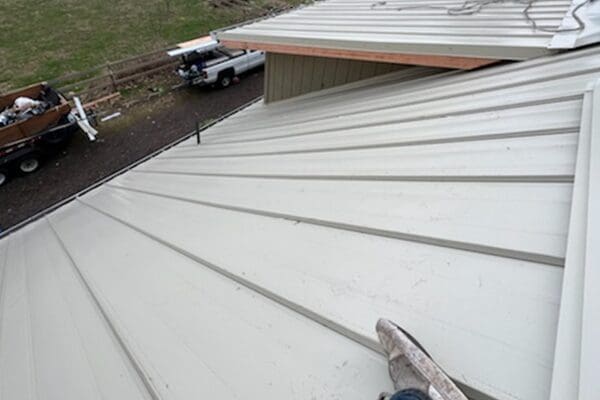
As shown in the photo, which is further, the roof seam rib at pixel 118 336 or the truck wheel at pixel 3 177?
the truck wheel at pixel 3 177

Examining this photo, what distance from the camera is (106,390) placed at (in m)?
1.60

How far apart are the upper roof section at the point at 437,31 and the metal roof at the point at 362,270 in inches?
10.6

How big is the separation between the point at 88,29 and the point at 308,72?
14.8m

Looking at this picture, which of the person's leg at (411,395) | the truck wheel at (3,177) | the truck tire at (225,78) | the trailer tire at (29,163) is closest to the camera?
the person's leg at (411,395)

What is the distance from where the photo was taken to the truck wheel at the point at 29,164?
27.3 ft

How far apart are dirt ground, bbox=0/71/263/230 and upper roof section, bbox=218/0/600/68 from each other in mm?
5362

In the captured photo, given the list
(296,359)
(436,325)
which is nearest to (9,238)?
(296,359)

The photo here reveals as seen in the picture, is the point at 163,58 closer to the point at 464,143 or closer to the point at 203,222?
the point at 203,222

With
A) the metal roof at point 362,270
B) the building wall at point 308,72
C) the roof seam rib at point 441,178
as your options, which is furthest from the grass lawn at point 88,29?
the roof seam rib at point 441,178

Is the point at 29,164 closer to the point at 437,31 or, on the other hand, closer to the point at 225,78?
the point at 225,78

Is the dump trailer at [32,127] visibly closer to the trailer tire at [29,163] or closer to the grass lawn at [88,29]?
the trailer tire at [29,163]

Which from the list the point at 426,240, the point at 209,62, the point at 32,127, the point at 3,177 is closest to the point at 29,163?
the point at 3,177

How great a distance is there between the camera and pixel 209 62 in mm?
11453

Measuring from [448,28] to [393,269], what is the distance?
3613 millimetres
